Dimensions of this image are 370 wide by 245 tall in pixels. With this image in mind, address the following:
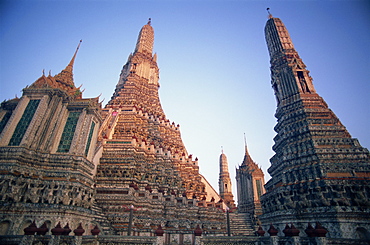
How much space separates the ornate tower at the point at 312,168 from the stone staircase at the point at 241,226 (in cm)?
379

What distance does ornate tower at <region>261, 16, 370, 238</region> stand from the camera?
56.5 feet

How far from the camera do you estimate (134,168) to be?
960 inches

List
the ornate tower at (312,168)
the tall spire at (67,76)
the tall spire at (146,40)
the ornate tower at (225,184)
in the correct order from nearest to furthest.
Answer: the ornate tower at (312,168) < the tall spire at (67,76) < the ornate tower at (225,184) < the tall spire at (146,40)

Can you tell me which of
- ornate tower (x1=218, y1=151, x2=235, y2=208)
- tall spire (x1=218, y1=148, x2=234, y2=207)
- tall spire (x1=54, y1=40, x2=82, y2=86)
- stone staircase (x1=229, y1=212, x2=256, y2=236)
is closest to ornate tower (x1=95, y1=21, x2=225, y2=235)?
stone staircase (x1=229, y1=212, x2=256, y2=236)

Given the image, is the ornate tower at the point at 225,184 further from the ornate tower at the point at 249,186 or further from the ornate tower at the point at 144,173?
the ornate tower at the point at 144,173

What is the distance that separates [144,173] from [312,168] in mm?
18429

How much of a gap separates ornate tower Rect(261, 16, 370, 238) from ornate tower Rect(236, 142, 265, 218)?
13.7 metres

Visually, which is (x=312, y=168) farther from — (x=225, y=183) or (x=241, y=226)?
(x=225, y=183)

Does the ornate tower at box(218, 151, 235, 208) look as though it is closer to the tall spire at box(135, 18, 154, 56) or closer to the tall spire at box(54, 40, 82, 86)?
the tall spire at box(135, 18, 154, 56)

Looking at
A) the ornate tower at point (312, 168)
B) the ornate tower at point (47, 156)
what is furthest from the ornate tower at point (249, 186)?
the ornate tower at point (47, 156)

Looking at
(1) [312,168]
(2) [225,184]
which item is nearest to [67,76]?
(1) [312,168]

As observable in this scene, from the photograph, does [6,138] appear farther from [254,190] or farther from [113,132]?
[254,190]

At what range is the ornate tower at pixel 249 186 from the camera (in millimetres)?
38213

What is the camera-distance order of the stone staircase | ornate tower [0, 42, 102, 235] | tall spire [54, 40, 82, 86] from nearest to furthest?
ornate tower [0, 42, 102, 235]
tall spire [54, 40, 82, 86]
the stone staircase
